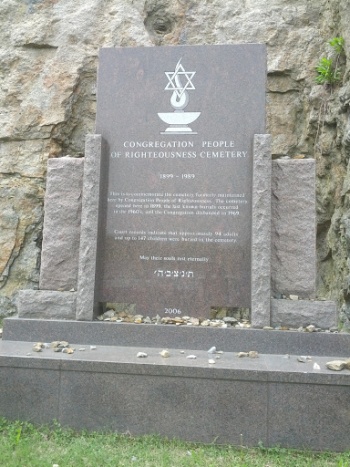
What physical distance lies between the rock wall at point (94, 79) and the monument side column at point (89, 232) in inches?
131

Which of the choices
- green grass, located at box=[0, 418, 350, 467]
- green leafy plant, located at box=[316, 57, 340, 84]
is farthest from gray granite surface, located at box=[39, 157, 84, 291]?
green leafy plant, located at box=[316, 57, 340, 84]

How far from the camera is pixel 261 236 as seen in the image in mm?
3867

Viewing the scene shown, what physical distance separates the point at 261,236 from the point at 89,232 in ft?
4.83

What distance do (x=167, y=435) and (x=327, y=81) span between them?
6.02 m

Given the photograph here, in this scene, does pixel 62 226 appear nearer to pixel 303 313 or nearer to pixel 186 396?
pixel 186 396

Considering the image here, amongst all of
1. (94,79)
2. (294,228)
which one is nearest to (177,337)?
(294,228)

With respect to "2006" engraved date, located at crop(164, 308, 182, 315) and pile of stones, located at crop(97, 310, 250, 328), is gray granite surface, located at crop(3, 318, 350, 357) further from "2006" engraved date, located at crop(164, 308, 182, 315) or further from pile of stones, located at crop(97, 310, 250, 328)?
"2006" engraved date, located at crop(164, 308, 182, 315)

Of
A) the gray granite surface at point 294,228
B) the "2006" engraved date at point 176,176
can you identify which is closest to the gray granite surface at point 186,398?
the gray granite surface at point 294,228

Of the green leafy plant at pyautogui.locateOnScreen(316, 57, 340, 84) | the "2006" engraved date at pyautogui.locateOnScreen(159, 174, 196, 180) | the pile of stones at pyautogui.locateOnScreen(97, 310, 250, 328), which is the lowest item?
the pile of stones at pyautogui.locateOnScreen(97, 310, 250, 328)

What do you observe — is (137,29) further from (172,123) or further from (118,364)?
(118,364)

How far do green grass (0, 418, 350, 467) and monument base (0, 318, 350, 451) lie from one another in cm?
6

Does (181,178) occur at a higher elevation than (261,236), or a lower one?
higher

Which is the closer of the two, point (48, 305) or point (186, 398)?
point (186, 398)

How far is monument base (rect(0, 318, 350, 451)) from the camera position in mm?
2982
